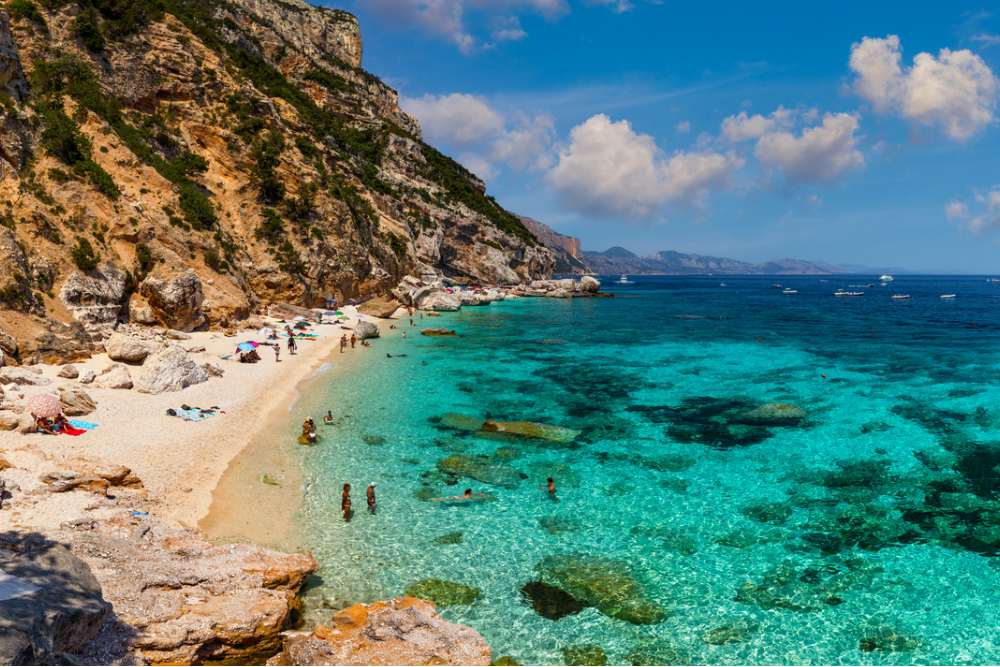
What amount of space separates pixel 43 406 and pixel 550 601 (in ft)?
64.4

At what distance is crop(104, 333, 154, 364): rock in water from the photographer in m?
29.3

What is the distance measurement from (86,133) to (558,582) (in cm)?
5065

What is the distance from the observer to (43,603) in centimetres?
797

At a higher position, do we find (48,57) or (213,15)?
(213,15)

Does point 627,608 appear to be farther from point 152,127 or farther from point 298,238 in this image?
point 152,127

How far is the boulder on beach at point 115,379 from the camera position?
25844mm

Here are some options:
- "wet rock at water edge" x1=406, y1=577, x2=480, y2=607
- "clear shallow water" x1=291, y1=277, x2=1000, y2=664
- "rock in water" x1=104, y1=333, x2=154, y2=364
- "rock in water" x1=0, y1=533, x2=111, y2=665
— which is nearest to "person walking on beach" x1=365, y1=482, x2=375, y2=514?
"clear shallow water" x1=291, y1=277, x2=1000, y2=664

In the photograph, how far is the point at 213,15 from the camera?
83.6 meters

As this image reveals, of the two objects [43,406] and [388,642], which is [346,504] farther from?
[43,406]

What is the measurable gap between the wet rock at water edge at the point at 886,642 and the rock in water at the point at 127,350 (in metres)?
33.3

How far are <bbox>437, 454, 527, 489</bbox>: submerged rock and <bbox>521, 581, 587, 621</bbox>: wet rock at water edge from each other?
5.87 m

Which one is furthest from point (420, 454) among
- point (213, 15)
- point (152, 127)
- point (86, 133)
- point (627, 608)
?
point (213, 15)

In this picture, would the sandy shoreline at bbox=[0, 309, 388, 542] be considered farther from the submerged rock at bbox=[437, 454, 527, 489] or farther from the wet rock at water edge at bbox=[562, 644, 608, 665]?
the wet rock at water edge at bbox=[562, 644, 608, 665]

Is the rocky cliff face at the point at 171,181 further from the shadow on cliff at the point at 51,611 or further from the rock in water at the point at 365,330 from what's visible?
the shadow on cliff at the point at 51,611
